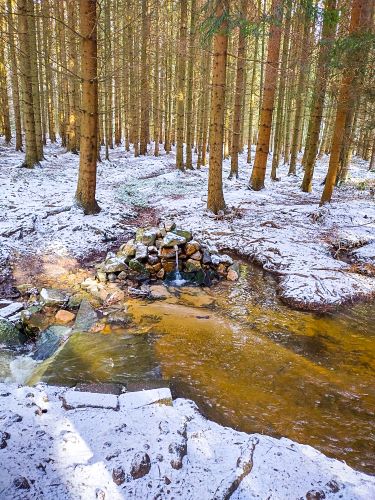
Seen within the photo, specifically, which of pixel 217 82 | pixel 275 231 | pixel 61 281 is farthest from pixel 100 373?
pixel 217 82

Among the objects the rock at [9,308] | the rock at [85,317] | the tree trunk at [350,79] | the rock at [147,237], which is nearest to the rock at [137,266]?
the rock at [147,237]

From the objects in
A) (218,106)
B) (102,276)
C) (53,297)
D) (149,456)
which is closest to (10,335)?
(53,297)

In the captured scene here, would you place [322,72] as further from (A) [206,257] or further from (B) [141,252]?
(B) [141,252]

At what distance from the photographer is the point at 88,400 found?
330 centimetres

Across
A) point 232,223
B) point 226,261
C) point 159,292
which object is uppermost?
point 232,223

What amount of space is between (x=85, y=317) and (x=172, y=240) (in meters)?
2.57

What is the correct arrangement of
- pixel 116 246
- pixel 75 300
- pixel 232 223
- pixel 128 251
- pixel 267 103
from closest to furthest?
pixel 75 300 → pixel 128 251 → pixel 116 246 → pixel 232 223 → pixel 267 103

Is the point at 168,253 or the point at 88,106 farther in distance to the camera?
the point at 88,106

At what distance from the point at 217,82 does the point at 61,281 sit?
22.6 feet

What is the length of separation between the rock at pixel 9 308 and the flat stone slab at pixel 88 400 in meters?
2.51

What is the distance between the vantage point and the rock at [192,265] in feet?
23.7

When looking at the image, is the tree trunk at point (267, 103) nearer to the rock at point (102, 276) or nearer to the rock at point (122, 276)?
the rock at point (122, 276)

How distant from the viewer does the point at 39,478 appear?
2.46 metres

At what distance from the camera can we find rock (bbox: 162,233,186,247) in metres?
7.29
